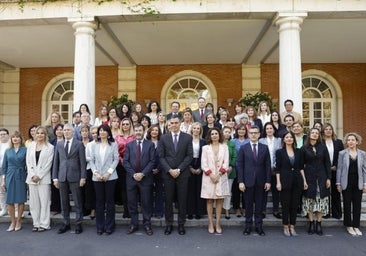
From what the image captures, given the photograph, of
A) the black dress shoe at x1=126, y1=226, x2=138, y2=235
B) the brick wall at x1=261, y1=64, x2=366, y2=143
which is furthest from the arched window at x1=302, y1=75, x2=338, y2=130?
the black dress shoe at x1=126, y1=226, x2=138, y2=235

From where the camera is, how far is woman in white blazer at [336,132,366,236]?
17.4 ft

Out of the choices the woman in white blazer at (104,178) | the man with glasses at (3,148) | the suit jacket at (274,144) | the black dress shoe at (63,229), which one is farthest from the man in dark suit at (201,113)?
the man with glasses at (3,148)

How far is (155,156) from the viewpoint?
17.8 feet

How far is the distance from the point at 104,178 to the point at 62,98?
9.54m

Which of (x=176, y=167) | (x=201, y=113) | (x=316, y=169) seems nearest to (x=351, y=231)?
(x=316, y=169)

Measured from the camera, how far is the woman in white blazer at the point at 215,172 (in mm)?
5246

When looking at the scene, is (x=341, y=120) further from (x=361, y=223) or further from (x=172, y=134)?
(x=172, y=134)

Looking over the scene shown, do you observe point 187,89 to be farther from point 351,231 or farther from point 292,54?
point 351,231

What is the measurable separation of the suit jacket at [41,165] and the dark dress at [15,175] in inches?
8.5

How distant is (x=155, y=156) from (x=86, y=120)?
2.07 meters

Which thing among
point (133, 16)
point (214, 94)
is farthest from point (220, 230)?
point (214, 94)

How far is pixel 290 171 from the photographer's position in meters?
5.19

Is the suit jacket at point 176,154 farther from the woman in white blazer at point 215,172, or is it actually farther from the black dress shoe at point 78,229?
the black dress shoe at point 78,229

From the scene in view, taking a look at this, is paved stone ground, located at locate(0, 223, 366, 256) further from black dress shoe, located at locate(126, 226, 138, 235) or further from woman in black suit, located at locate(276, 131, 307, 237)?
woman in black suit, located at locate(276, 131, 307, 237)
